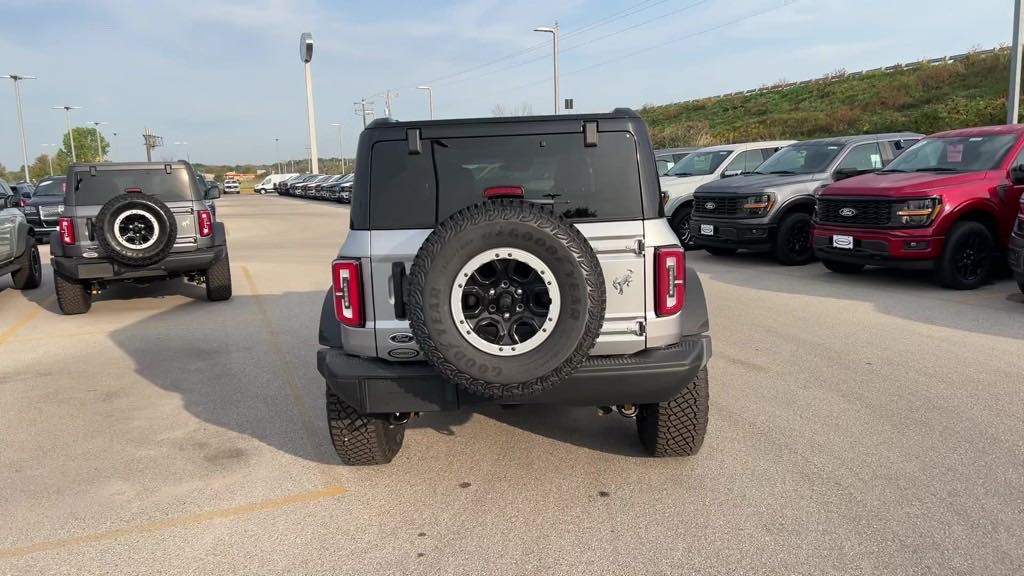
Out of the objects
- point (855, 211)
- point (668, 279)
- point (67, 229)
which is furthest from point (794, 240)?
point (67, 229)

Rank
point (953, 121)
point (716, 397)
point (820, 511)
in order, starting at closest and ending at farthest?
point (820, 511)
point (716, 397)
point (953, 121)

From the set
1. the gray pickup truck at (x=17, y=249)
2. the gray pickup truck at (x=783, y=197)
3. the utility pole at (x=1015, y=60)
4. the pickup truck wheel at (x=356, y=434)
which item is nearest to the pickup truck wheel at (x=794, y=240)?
the gray pickup truck at (x=783, y=197)

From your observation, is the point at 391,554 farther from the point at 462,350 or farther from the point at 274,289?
the point at 274,289

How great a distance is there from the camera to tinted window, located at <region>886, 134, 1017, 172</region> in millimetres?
9078

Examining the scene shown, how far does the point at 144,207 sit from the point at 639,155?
6.32m

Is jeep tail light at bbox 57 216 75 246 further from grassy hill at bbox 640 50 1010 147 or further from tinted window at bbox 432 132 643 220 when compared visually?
grassy hill at bbox 640 50 1010 147

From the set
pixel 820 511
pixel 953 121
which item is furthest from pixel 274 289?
pixel 953 121

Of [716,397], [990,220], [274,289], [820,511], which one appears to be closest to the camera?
[820,511]

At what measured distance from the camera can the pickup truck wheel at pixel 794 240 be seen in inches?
438

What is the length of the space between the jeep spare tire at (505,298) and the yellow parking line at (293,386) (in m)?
1.32

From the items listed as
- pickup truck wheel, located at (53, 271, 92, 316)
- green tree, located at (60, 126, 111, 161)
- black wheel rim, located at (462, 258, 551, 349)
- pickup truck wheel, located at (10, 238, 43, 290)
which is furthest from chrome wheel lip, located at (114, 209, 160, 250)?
green tree, located at (60, 126, 111, 161)

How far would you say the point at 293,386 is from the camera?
18.9ft

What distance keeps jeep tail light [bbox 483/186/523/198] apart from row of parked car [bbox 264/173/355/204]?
28.4 m

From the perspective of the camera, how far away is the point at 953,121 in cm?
3039
